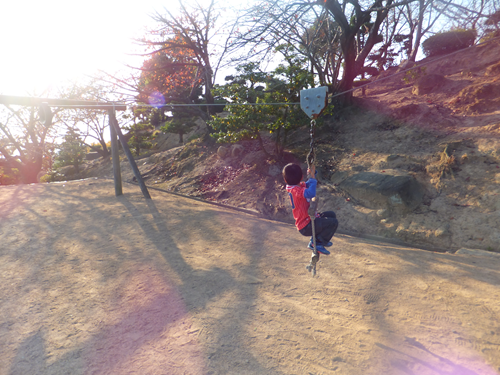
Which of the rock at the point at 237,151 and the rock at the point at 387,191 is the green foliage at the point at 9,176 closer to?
the rock at the point at 237,151

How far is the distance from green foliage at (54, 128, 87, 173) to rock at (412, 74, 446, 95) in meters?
20.0

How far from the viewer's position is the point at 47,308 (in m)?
4.24

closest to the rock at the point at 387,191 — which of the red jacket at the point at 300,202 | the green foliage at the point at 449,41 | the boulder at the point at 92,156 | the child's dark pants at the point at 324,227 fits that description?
the child's dark pants at the point at 324,227

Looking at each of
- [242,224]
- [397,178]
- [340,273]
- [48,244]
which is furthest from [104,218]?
[397,178]

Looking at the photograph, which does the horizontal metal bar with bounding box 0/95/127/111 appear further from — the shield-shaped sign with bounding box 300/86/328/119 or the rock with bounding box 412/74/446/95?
the rock with bounding box 412/74/446/95

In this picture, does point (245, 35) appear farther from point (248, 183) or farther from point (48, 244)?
point (48, 244)

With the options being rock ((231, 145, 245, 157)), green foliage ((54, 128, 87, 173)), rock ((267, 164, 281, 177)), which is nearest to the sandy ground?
rock ((267, 164, 281, 177))

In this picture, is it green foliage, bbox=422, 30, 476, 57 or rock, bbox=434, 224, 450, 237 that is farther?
green foliage, bbox=422, 30, 476, 57

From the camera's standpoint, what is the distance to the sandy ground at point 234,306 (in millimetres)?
3229

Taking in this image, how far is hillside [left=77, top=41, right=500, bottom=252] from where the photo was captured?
7102 millimetres

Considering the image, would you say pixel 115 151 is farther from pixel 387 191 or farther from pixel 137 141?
pixel 137 141

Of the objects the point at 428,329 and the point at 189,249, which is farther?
the point at 189,249

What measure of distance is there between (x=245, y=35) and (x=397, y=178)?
6.24m

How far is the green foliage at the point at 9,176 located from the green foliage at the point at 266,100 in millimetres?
15643
